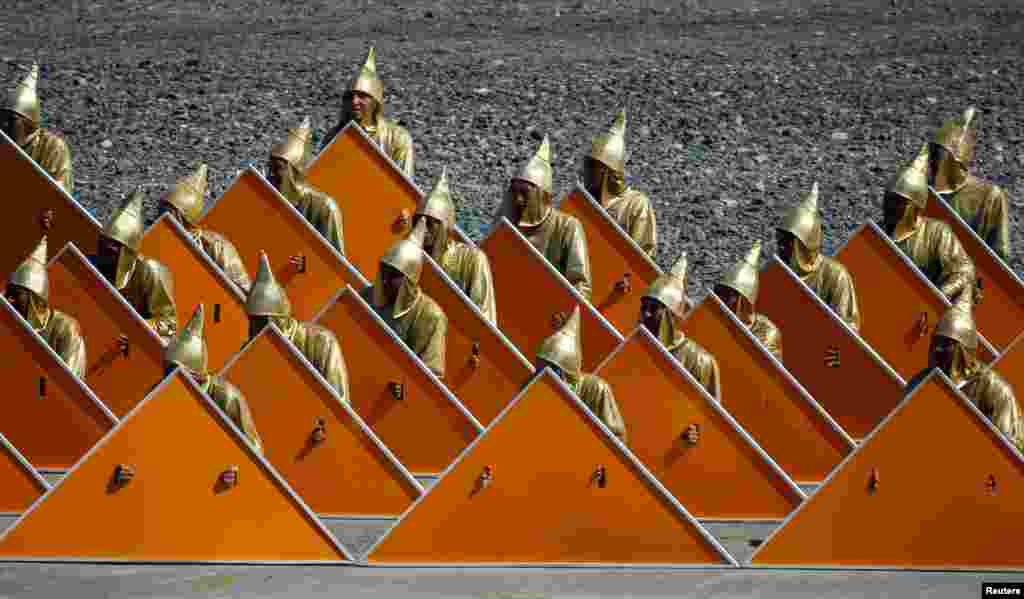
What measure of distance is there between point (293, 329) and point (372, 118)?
5.67 metres

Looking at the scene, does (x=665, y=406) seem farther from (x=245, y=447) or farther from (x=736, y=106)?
(x=736, y=106)

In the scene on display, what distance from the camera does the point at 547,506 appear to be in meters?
26.0

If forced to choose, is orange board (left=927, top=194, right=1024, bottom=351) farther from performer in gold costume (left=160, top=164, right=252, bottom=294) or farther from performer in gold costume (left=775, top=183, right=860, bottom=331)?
performer in gold costume (left=160, top=164, right=252, bottom=294)

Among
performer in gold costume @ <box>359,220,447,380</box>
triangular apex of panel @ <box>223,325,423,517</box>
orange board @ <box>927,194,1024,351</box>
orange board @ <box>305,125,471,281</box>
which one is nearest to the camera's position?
triangular apex of panel @ <box>223,325,423,517</box>

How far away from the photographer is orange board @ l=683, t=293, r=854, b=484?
2862 cm

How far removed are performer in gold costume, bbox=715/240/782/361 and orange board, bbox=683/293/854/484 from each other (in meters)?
0.51

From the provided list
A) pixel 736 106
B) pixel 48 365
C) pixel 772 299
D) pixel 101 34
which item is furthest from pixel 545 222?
pixel 101 34

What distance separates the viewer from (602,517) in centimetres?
2594

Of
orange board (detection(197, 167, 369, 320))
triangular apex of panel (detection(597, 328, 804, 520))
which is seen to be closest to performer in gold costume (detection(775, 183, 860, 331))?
triangular apex of panel (detection(597, 328, 804, 520))

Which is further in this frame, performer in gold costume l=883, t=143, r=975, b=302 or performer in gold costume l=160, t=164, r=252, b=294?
performer in gold costume l=883, t=143, r=975, b=302

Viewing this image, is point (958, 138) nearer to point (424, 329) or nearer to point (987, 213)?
point (987, 213)

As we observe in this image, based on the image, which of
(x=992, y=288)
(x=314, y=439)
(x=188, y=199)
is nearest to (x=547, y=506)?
(x=314, y=439)


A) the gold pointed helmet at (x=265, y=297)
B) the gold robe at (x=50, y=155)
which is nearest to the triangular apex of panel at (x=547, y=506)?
the gold pointed helmet at (x=265, y=297)

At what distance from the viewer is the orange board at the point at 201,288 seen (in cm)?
2992
